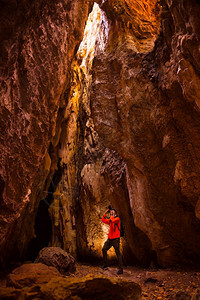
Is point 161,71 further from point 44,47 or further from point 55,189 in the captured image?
point 55,189

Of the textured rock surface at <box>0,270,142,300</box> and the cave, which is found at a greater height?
the cave

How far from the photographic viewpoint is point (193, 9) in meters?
3.11

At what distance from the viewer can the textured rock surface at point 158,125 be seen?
450cm

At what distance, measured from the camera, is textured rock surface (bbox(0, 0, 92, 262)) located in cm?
333

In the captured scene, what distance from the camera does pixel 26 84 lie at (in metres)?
3.91

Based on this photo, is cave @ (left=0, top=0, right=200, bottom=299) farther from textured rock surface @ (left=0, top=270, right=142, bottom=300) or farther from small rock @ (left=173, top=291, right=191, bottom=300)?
small rock @ (left=173, top=291, right=191, bottom=300)

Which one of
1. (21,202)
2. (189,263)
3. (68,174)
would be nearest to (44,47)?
(21,202)

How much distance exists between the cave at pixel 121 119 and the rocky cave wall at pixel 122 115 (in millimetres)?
24

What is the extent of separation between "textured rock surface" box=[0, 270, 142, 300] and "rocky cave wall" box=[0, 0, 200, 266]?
1.44m

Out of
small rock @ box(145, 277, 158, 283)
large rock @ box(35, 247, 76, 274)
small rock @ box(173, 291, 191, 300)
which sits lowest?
small rock @ box(145, 277, 158, 283)

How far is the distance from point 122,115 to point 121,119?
0.40 ft

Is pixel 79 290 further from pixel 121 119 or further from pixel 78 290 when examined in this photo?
pixel 121 119

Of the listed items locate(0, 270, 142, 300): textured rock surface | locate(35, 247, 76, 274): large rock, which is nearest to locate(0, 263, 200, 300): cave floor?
locate(0, 270, 142, 300): textured rock surface

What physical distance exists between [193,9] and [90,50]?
9.10m
